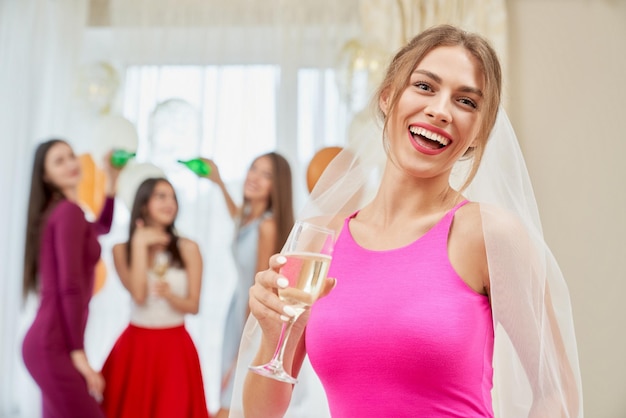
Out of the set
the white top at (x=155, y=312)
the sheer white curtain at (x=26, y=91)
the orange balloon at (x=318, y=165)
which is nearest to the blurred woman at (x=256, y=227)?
the white top at (x=155, y=312)

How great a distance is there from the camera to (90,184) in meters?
3.88

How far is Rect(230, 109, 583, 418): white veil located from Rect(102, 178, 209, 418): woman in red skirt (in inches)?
76.8

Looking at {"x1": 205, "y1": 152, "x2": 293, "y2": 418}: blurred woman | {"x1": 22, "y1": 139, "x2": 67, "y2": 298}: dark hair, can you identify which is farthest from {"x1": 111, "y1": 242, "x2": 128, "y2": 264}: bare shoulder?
{"x1": 205, "y1": 152, "x2": 293, "y2": 418}: blurred woman

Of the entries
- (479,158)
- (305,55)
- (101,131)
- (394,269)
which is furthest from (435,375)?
(305,55)

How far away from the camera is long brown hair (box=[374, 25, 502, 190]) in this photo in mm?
1142

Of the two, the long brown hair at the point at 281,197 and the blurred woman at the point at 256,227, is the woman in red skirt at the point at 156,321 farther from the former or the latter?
the long brown hair at the point at 281,197

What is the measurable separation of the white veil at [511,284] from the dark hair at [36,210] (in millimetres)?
2173

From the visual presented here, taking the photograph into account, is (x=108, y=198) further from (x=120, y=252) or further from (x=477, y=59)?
(x=477, y=59)

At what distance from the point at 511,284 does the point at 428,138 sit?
25 centimetres

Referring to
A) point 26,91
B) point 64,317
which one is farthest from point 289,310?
point 26,91

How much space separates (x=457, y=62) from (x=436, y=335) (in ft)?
1.35

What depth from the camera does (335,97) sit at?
4105mm

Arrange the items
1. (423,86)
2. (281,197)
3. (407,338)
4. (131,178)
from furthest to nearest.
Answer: (131,178), (281,197), (423,86), (407,338)

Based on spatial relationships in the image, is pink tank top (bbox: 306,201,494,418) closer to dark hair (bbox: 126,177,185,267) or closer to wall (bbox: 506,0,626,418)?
dark hair (bbox: 126,177,185,267)
